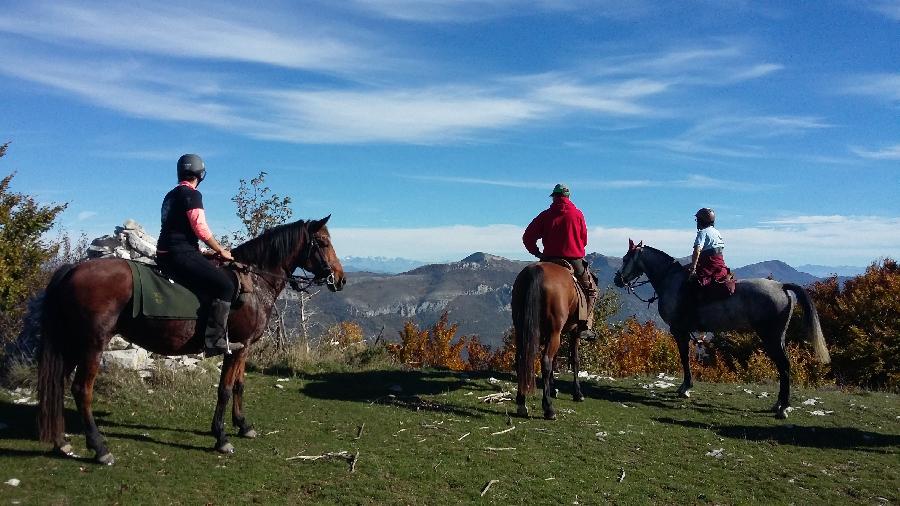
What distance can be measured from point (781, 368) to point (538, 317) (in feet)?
18.0

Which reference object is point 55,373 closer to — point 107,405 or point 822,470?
point 107,405

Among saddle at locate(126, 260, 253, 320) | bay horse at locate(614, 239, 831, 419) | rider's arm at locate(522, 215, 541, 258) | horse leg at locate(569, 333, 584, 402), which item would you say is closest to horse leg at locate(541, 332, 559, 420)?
horse leg at locate(569, 333, 584, 402)

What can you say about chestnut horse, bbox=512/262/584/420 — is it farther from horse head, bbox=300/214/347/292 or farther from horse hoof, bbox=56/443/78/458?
horse hoof, bbox=56/443/78/458

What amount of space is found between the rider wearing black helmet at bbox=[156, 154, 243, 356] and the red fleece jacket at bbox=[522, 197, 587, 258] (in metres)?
5.98

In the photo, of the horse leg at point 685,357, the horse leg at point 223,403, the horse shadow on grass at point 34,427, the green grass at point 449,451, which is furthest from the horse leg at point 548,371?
the horse shadow on grass at point 34,427

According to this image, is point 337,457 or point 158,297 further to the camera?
point 337,457

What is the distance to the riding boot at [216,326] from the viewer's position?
26.2 ft

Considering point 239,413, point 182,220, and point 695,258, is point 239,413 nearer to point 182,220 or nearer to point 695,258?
point 182,220

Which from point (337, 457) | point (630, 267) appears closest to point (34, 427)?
point (337, 457)

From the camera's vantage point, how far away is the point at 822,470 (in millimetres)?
8477

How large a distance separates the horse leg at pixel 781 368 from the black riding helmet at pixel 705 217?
252cm

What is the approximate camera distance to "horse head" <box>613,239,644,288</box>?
1417 centimetres

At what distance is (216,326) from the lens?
8.01 metres

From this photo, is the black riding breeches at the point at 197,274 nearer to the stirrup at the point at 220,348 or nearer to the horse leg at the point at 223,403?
the stirrup at the point at 220,348
